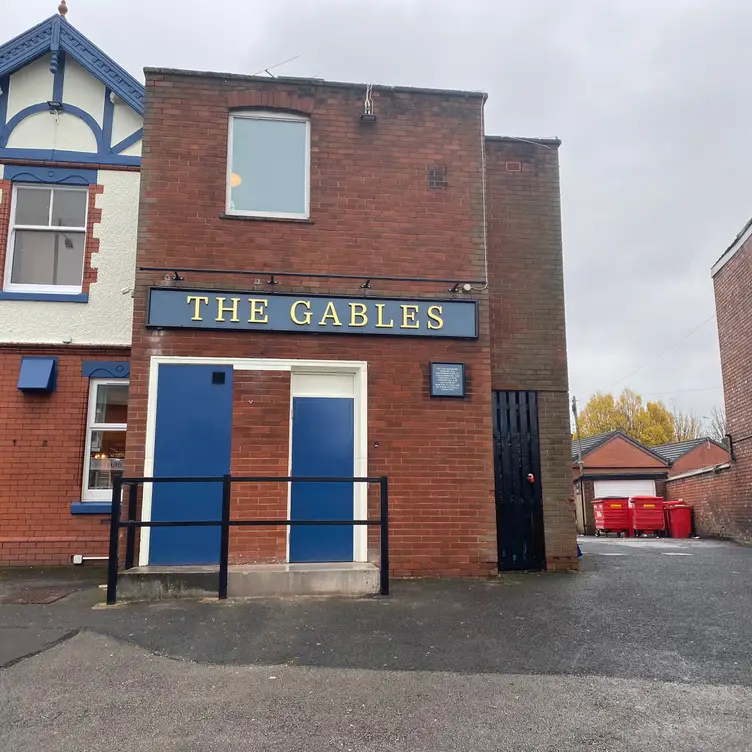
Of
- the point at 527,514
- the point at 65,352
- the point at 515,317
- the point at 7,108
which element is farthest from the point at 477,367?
the point at 7,108

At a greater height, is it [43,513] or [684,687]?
[43,513]

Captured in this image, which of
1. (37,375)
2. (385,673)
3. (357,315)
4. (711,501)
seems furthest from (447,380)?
(711,501)

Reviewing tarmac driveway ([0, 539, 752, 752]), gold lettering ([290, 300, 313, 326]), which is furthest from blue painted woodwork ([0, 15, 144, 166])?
tarmac driveway ([0, 539, 752, 752])

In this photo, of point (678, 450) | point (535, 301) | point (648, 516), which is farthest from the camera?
point (678, 450)

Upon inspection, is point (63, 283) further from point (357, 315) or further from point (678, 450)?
point (678, 450)

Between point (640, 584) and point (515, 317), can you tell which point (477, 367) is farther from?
point (640, 584)

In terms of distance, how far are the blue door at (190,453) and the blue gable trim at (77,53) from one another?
15.4ft

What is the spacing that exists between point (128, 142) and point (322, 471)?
5976mm

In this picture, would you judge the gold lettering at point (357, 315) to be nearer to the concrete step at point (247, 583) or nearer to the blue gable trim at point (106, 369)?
the concrete step at point (247, 583)

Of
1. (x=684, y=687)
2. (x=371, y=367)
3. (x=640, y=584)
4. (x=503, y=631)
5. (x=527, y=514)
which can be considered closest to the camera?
(x=684, y=687)

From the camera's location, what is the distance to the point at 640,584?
763 cm

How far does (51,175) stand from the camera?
32.8ft

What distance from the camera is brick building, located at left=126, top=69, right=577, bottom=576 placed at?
7.87 meters

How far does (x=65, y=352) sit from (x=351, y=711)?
745 centimetres
